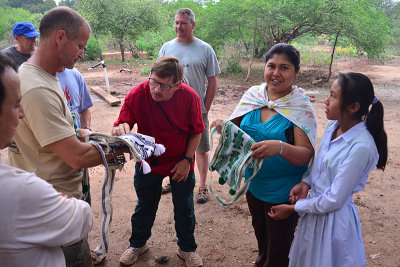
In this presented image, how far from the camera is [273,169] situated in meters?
2.27

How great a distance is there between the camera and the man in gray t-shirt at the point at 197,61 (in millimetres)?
3914

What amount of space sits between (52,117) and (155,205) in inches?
57.7

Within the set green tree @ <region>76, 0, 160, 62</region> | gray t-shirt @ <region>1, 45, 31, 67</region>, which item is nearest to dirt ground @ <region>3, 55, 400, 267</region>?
gray t-shirt @ <region>1, 45, 31, 67</region>

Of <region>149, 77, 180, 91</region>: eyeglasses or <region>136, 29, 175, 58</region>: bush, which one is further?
<region>136, 29, 175, 58</region>: bush

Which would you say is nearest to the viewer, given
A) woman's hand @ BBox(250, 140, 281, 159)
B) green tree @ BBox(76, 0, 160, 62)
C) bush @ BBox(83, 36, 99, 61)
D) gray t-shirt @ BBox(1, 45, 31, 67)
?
woman's hand @ BBox(250, 140, 281, 159)

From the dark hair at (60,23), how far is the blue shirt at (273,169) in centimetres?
136

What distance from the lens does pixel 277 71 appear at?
7.25ft

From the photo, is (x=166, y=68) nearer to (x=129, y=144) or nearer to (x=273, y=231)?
(x=129, y=144)

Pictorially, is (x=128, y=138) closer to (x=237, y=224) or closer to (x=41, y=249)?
(x=41, y=249)

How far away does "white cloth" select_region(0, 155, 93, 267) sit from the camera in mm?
1040

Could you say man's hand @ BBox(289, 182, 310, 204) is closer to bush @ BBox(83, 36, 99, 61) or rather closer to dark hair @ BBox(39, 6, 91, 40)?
dark hair @ BBox(39, 6, 91, 40)

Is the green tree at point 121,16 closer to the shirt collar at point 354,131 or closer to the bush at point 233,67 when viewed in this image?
the bush at point 233,67

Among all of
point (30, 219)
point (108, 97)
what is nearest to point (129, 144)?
point (30, 219)

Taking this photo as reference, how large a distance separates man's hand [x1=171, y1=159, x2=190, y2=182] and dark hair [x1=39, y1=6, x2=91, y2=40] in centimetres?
128
